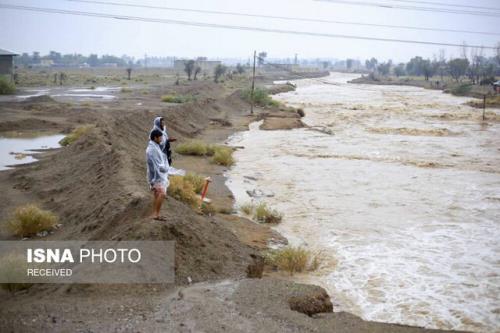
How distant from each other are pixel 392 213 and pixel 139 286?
36.4 feet

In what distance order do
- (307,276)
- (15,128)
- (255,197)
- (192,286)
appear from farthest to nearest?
(15,128) < (255,197) < (307,276) < (192,286)

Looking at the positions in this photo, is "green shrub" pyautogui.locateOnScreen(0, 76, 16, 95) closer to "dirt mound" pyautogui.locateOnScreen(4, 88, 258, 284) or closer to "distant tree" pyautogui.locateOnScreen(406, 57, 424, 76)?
"dirt mound" pyautogui.locateOnScreen(4, 88, 258, 284)

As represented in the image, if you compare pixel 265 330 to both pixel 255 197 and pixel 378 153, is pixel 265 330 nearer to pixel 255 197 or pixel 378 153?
pixel 255 197

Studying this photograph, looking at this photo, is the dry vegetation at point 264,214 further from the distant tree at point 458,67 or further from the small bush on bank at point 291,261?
the distant tree at point 458,67

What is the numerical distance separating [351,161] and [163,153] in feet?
59.6

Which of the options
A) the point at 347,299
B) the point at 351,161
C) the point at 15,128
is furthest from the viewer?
the point at 15,128

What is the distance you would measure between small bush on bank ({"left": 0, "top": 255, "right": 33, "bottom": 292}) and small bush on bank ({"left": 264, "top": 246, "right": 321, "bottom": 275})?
204 inches

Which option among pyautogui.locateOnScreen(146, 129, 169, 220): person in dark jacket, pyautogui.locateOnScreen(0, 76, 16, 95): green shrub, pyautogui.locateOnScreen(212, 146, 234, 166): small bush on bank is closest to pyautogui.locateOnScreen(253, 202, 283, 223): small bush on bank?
pyautogui.locateOnScreen(146, 129, 169, 220): person in dark jacket

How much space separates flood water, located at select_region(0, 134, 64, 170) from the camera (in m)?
20.2

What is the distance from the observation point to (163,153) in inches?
390

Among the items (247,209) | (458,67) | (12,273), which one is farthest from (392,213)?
(458,67)

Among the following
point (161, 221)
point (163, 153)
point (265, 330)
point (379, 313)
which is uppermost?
point (163, 153)

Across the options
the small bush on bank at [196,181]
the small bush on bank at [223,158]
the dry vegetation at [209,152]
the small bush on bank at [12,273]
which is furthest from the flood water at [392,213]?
the small bush on bank at [12,273]

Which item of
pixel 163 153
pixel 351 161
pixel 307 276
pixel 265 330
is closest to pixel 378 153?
pixel 351 161
